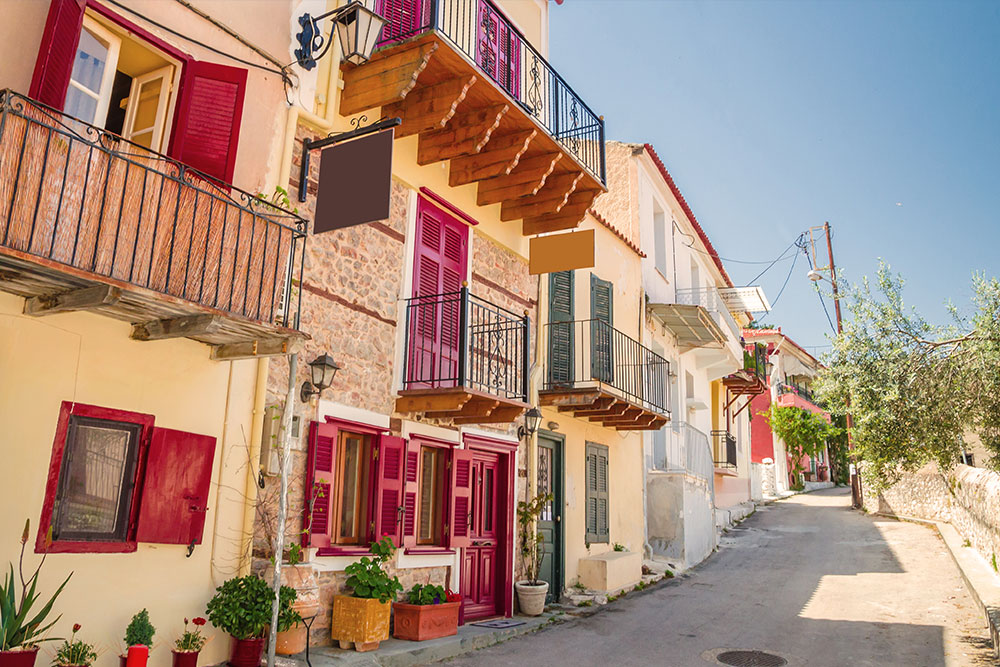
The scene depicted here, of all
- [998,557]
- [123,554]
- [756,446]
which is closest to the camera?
[123,554]

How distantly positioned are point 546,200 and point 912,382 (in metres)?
A: 5.84

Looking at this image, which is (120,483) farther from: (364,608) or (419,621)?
(419,621)

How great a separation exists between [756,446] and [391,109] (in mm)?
31170

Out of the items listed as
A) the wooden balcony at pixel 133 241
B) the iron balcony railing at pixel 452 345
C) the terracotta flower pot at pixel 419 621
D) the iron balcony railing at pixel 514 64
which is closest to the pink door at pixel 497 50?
the iron balcony railing at pixel 514 64

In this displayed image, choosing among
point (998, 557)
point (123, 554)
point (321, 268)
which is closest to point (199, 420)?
point (123, 554)

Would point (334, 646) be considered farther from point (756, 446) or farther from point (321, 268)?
point (756, 446)

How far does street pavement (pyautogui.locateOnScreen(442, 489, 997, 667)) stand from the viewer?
870 centimetres

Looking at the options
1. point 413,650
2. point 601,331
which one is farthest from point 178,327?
point 601,331

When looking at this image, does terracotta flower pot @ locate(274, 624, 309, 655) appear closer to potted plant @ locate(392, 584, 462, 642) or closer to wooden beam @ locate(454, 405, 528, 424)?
potted plant @ locate(392, 584, 462, 642)

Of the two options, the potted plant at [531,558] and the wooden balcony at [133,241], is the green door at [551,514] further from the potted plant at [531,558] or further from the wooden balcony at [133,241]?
the wooden balcony at [133,241]

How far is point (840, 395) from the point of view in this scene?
1090cm

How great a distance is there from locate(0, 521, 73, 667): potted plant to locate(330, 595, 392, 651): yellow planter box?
9.37 ft

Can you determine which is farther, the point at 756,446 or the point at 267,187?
the point at 756,446

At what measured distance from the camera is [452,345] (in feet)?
33.1
